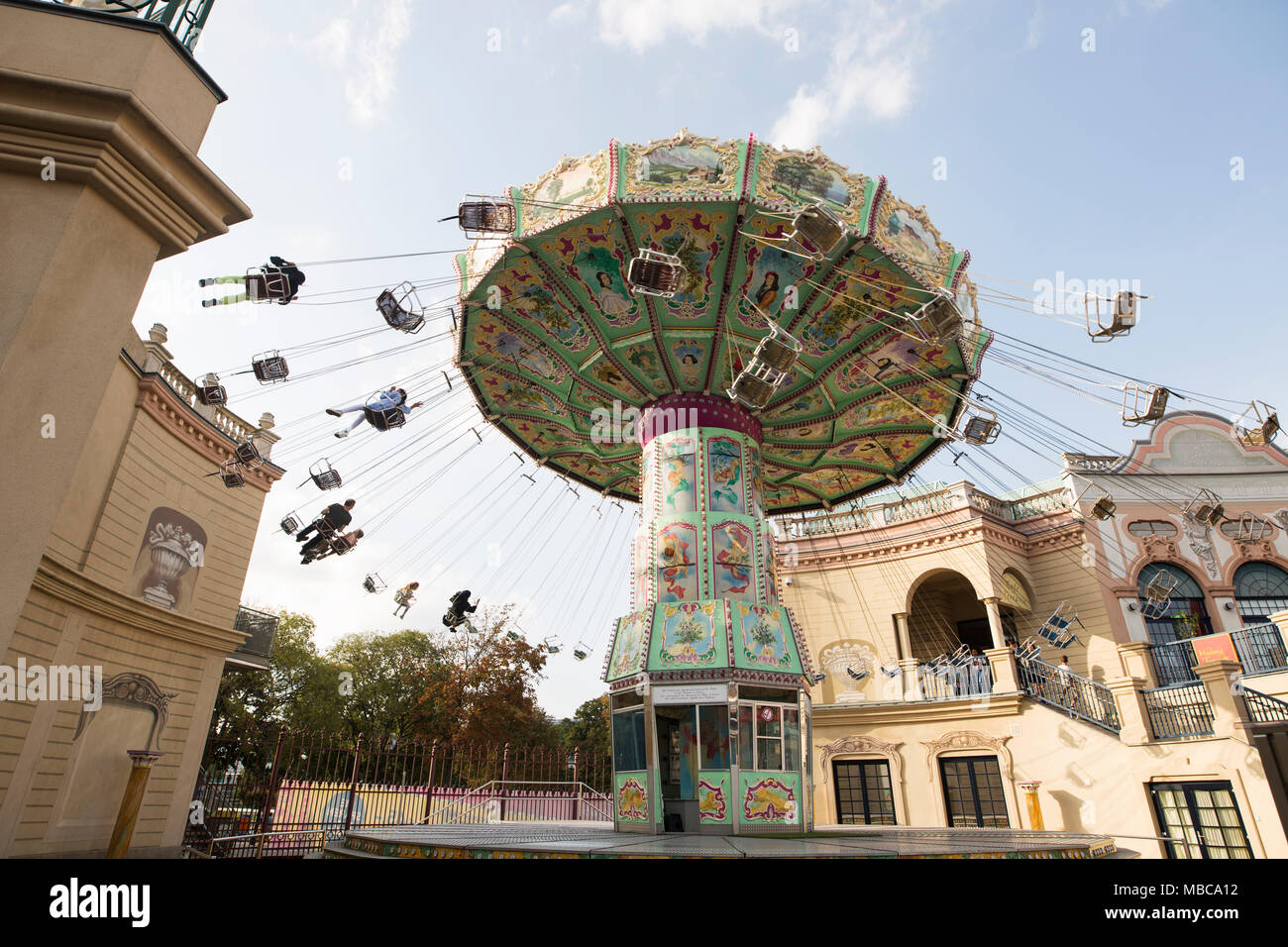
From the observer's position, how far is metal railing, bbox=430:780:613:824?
17.5 metres

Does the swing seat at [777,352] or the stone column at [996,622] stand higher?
the swing seat at [777,352]

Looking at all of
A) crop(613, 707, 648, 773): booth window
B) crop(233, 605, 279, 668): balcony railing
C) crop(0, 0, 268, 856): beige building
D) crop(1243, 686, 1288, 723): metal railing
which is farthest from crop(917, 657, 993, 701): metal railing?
crop(233, 605, 279, 668): balcony railing

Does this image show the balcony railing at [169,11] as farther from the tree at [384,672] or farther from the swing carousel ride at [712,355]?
the tree at [384,672]

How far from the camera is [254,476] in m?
19.5

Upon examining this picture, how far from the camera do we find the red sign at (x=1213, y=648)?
54.6 feet

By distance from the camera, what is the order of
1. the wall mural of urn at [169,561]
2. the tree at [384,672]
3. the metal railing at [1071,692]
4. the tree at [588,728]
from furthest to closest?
the tree at [588,728], the tree at [384,672], the metal railing at [1071,692], the wall mural of urn at [169,561]

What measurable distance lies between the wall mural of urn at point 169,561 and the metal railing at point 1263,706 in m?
23.5

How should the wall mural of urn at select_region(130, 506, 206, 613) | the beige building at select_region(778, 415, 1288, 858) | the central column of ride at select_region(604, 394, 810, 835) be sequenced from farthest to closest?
the wall mural of urn at select_region(130, 506, 206, 613) → the beige building at select_region(778, 415, 1288, 858) → the central column of ride at select_region(604, 394, 810, 835)

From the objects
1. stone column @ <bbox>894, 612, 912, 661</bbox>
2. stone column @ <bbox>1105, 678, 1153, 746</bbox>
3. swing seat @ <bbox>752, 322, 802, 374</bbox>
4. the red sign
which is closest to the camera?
swing seat @ <bbox>752, 322, 802, 374</bbox>

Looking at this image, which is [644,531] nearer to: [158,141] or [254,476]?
[158,141]

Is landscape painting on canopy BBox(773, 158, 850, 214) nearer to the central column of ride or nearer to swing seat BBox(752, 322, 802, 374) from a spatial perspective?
swing seat BBox(752, 322, 802, 374)

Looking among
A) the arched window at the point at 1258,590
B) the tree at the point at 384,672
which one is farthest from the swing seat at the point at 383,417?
the tree at the point at 384,672

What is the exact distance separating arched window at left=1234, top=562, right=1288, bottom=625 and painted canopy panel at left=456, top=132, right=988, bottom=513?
11.7 metres
